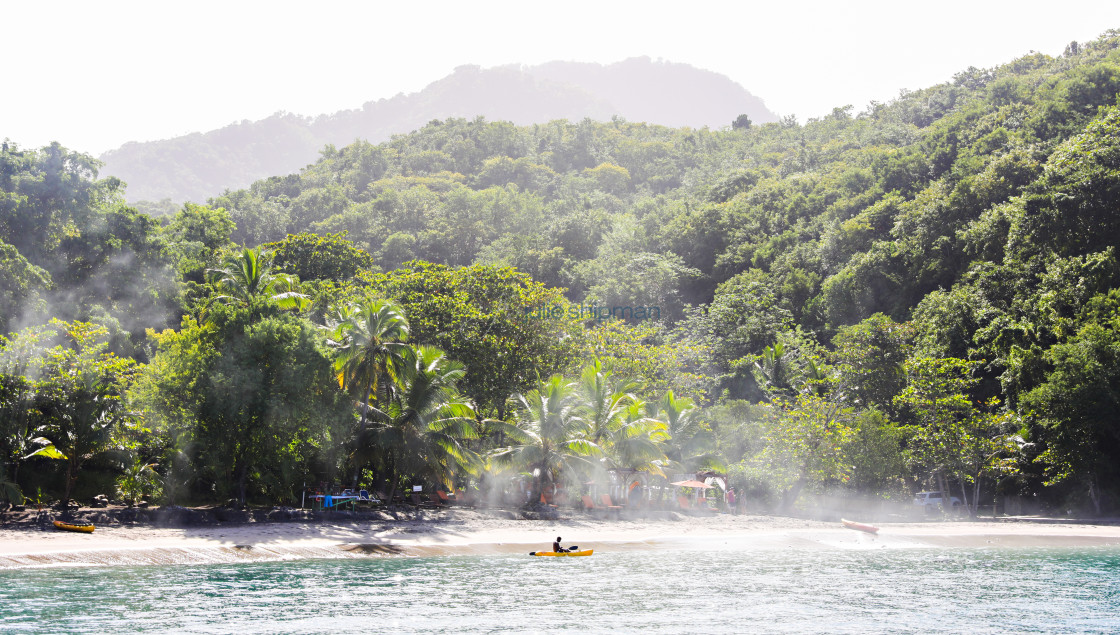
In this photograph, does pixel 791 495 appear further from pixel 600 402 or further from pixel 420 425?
pixel 420 425

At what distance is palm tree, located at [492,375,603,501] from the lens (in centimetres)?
3512

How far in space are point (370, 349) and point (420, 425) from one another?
12.0ft

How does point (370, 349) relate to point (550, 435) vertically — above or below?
above

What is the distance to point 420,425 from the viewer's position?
32812 millimetres

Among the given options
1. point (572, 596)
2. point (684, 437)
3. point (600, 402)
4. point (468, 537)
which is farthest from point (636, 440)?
point (572, 596)

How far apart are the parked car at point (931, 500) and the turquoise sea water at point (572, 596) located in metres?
13.9

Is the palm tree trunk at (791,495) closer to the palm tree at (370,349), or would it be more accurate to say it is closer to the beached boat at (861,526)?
the beached boat at (861,526)

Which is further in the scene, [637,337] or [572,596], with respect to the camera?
[637,337]

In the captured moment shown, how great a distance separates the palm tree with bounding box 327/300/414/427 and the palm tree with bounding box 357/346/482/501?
512mm

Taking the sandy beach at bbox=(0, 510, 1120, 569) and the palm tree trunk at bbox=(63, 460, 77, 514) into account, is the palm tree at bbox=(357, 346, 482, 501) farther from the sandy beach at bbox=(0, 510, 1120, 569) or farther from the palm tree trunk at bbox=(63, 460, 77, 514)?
the palm tree trunk at bbox=(63, 460, 77, 514)

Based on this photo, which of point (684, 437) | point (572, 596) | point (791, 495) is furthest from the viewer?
point (684, 437)

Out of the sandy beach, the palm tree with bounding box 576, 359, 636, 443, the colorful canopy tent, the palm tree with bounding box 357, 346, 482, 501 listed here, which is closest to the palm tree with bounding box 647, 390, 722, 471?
the colorful canopy tent

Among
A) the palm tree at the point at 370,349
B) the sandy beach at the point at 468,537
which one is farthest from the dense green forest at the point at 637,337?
the sandy beach at the point at 468,537

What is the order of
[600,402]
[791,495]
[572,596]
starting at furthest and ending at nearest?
[791,495], [600,402], [572,596]
